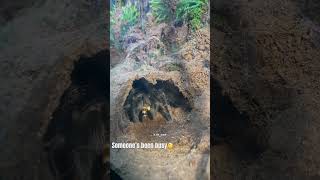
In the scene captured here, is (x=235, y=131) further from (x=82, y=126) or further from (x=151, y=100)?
(x=82, y=126)

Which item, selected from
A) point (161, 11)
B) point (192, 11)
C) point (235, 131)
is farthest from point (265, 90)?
point (161, 11)

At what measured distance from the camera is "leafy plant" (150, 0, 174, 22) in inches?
114

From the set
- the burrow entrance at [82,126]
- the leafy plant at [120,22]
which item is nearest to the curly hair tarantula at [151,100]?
the burrow entrance at [82,126]

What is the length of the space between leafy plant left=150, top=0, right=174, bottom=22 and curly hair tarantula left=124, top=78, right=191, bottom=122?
434mm

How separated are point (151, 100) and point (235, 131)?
60cm

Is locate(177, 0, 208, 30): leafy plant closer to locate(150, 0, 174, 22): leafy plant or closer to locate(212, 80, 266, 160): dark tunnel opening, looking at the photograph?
locate(150, 0, 174, 22): leafy plant

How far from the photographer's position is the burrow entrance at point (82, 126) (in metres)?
2.90

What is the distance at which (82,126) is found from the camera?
9.56 feet

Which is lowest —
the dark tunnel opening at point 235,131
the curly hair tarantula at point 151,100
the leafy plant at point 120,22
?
the dark tunnel opening at point 235,131

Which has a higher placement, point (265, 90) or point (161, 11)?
point (161, 11)

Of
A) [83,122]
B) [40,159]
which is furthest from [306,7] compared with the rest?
[40,159]

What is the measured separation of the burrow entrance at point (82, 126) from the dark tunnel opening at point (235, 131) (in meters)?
0.75

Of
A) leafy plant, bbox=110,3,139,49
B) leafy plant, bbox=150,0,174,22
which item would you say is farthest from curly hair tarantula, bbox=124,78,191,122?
leafy plant, bbox=150,0,174,22

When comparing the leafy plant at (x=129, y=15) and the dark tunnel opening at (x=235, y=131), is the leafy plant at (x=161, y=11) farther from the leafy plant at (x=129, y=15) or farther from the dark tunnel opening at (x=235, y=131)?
the dark tunnel opening at (x=235, y=131)
